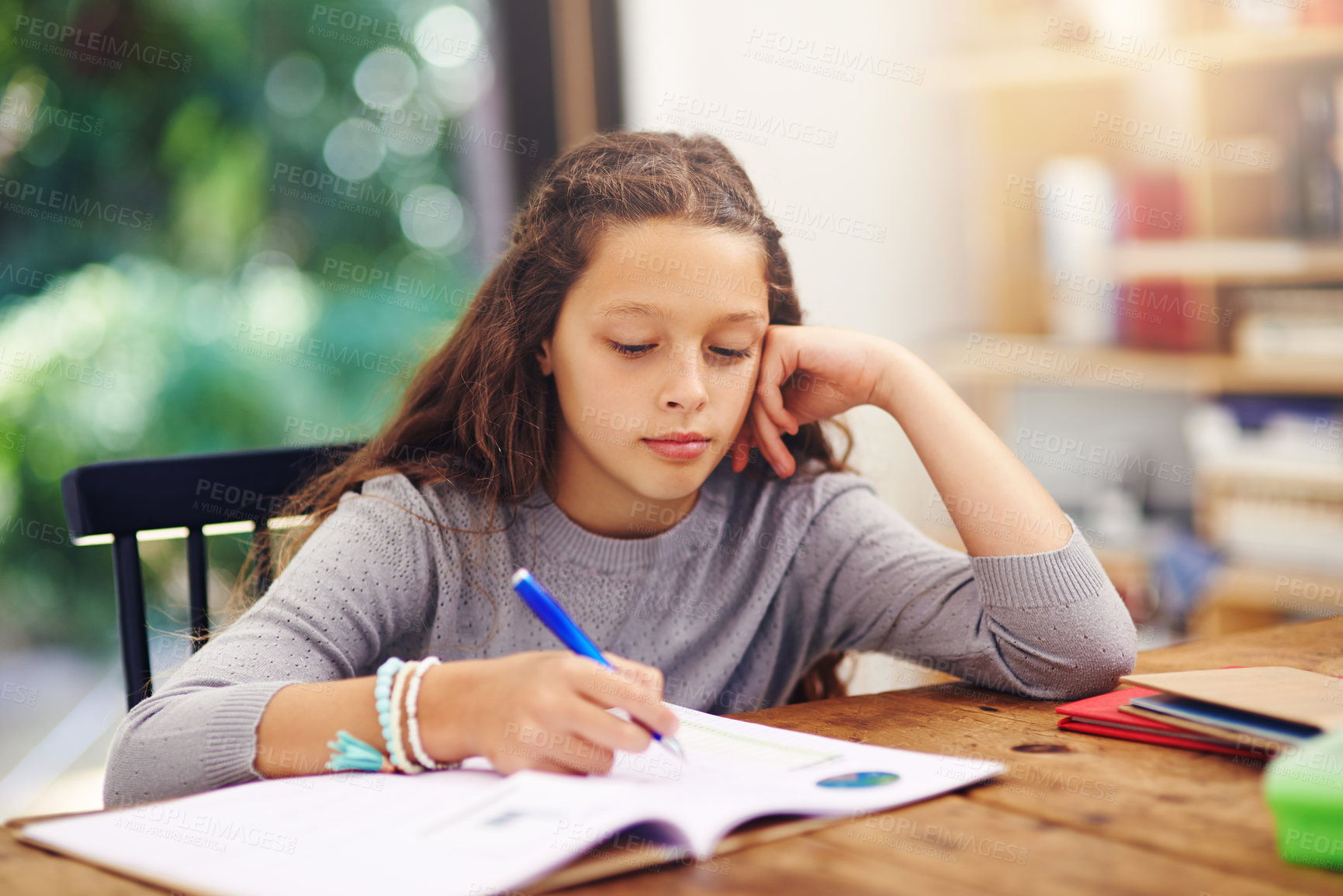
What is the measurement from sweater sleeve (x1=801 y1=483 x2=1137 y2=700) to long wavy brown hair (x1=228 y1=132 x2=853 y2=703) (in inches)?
10.6

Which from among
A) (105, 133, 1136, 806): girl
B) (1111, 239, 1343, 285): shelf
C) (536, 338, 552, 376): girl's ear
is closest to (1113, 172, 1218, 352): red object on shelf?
(1111, 239, 1343, 285): shelf

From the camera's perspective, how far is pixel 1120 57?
2.32m

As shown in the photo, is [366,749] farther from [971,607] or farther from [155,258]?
[155,258]

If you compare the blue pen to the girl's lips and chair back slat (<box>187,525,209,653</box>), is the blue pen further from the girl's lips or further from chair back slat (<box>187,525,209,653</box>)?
chair back slat (<box>187,525,209,653</box>)

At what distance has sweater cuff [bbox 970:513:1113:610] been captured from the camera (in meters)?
0.94

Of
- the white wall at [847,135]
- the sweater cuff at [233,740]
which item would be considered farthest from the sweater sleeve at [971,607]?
the white wall at [847,135]

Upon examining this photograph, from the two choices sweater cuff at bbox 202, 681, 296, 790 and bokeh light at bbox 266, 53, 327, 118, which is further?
bokeh light at bbox 266, 53, 327, 118

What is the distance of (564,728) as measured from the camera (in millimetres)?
642

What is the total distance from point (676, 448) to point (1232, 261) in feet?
5.29

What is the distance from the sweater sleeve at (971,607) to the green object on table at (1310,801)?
0.36 m

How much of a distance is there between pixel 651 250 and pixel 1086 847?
64 cm

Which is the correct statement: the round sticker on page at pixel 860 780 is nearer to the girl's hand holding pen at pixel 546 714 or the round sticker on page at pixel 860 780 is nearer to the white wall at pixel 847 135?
the girl's hand holding pen at pixel 546 714

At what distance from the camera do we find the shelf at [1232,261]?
80.8 inches

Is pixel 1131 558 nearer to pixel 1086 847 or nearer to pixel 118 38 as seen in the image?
pixel 1086 847
